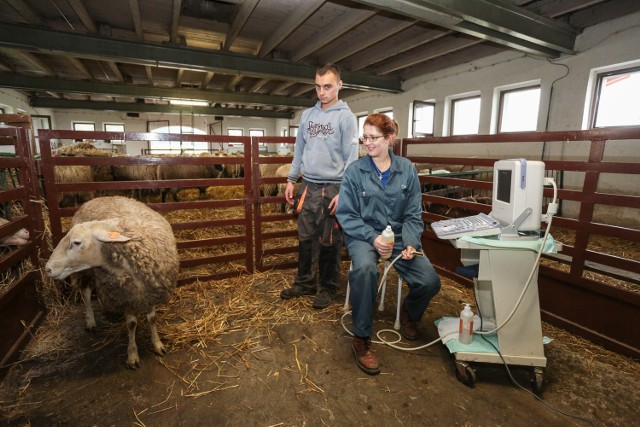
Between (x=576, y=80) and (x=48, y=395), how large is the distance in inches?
396

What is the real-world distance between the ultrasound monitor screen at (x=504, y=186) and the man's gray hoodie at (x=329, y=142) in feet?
4.25

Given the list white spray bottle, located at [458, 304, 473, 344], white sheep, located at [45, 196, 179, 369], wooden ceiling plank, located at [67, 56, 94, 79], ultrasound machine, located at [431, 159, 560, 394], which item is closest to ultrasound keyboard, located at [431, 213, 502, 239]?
ultrasound machine, located at [431, 159, 560, 394]

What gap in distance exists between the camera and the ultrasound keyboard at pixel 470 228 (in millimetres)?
2016

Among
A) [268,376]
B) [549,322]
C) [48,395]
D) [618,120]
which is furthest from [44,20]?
[618,120]

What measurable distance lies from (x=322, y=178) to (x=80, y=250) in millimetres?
2013

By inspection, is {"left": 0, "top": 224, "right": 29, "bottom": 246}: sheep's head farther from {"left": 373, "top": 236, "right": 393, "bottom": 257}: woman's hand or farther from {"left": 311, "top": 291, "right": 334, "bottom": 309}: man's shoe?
{"left": 373, "top": 236, "right": 393, "bottom": 257}: woman's hand

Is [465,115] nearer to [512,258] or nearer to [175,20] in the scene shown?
[175,20]

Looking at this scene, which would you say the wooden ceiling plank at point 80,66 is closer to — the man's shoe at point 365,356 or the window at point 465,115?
the man's shoe at point 365,356

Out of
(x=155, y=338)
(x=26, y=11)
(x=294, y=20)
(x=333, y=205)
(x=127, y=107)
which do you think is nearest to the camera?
(x=155, y=338)

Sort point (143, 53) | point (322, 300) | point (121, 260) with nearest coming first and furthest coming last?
point (121, 260), point (322, 300), point (143, 53)

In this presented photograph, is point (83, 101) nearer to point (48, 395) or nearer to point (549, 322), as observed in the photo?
point (48, 395)

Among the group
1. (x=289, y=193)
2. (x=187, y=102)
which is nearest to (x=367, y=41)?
(x=289, y=193)

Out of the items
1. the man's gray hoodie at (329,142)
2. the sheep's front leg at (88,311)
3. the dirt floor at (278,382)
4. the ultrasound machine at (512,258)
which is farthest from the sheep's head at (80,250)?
the ultrasound machine at (512,258)

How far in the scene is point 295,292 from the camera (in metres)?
3.37
